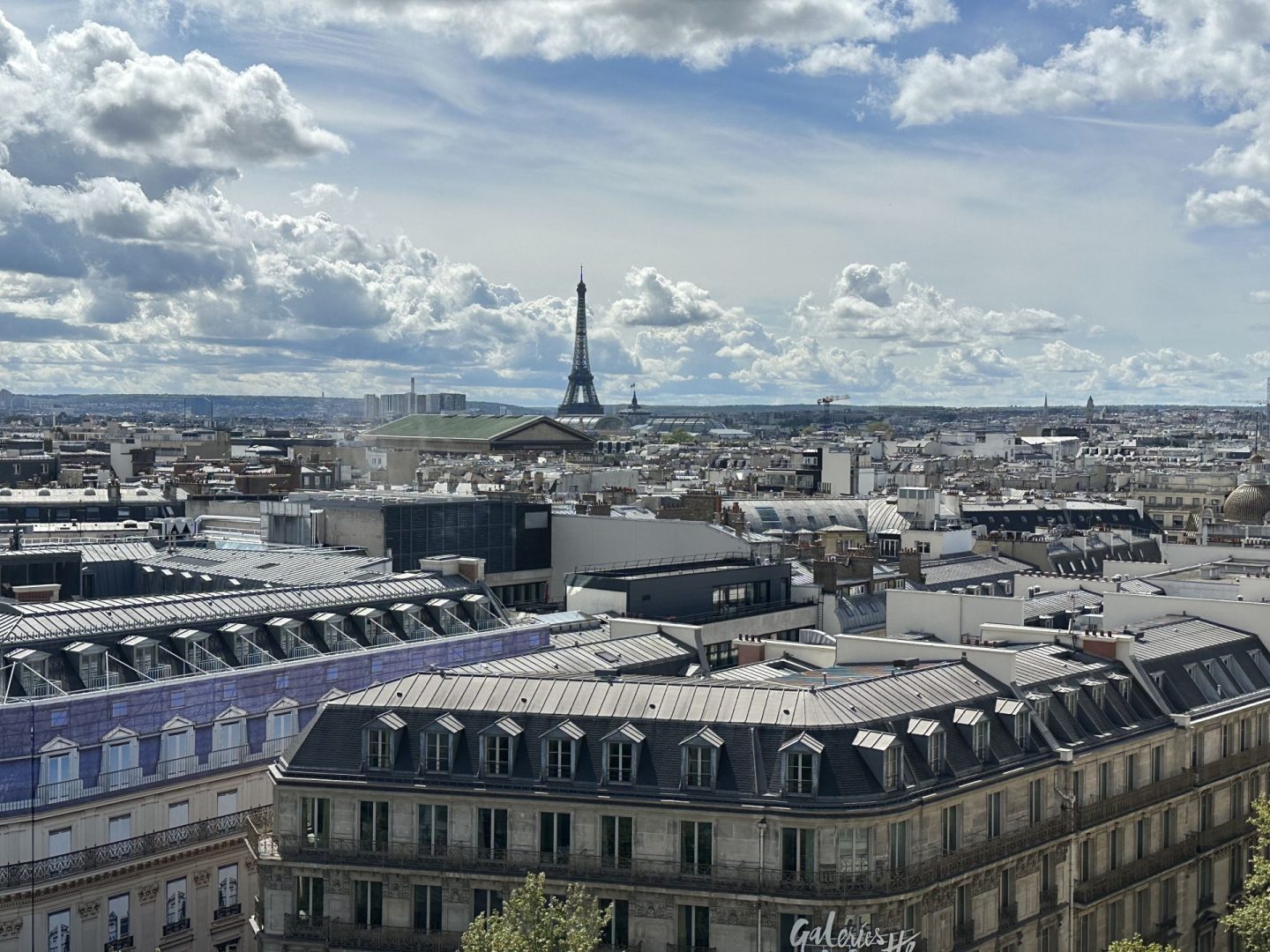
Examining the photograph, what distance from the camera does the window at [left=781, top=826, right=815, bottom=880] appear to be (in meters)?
31.1

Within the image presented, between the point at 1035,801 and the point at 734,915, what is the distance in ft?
27.4

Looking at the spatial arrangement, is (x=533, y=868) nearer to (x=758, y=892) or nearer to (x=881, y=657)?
(x=758, y=892)

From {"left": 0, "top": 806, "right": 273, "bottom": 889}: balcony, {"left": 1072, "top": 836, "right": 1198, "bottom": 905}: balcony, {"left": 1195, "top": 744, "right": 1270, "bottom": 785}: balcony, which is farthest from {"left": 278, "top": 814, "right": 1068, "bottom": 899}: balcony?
{"left": 1195, "top": 744, "right": 1270, "bottom": 785}: balcony

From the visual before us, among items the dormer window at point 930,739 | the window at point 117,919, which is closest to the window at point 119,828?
the window at point 117,919

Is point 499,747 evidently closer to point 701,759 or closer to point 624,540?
point 701,759

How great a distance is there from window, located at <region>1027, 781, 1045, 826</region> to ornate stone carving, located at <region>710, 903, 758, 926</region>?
770 centimetres

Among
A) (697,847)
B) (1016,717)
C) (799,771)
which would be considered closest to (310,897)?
(697,847)

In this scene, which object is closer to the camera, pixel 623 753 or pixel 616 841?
pixel 616 841

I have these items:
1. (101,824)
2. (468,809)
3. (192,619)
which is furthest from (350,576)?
(468,809)

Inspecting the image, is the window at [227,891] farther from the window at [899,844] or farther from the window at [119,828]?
the window at [899,844]

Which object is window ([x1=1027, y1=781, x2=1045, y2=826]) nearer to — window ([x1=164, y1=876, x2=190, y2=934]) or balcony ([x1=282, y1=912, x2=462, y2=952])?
balcony ([x1=282, y1=912, x2=462, y2=952])

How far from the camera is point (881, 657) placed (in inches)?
1663

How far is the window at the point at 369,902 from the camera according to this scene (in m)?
33.2

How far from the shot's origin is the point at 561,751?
33.0 m
